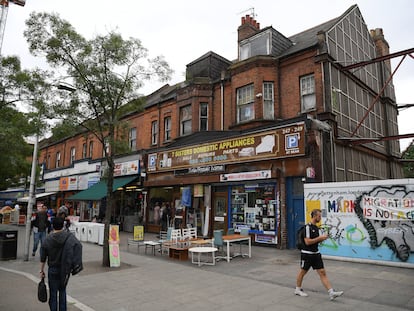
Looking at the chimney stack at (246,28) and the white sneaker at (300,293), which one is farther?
the chimney stack at (246,28)

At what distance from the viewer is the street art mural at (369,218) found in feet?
30.2

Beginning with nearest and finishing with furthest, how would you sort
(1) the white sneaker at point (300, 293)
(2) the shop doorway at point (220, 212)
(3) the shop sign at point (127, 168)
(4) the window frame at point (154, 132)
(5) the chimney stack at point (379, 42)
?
1. (1) the white sneaker at point (300, 293)
2. (2) the shop doorway at point (220, 212)
3. (3) the shop sign at point (127, 168)
4. (5) the chimney stack at point (379, 42)
5. (4) the window frame at point (154, 132)

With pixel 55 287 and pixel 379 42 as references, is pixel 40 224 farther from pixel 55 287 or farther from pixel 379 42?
pixel 379 42

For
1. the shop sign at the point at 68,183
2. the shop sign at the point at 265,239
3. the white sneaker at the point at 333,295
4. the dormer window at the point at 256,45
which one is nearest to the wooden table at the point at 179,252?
the shop sign at the point at 265,239

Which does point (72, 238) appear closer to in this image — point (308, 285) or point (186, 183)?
point (308, 285)

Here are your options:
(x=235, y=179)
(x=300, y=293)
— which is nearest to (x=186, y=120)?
(x=235, y=179)

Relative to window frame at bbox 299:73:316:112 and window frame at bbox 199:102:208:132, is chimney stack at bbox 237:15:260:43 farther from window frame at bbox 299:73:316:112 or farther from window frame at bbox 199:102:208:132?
window frame at bbox 299:73:316:112

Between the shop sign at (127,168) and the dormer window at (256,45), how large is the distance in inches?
384

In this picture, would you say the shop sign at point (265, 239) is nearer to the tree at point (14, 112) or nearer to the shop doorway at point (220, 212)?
the shop doorway at point (220, 212)

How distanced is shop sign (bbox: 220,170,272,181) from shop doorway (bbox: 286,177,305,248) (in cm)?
93

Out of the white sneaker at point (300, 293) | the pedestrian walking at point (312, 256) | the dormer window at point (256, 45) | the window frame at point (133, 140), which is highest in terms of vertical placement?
the dormer window at point (256, 45)

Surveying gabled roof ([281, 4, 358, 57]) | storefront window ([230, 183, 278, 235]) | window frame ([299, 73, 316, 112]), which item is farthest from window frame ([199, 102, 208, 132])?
window frame ([299, 73, 316, 112])

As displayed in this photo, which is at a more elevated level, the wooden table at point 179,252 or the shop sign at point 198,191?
the shop sign at point 198,191

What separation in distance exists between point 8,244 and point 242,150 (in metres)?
9.91
